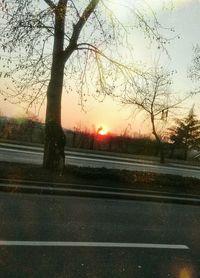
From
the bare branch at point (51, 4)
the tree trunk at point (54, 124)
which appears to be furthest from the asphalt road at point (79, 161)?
the bare branch at point (51, 4)

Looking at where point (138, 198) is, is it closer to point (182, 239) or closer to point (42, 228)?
point (182, 239)

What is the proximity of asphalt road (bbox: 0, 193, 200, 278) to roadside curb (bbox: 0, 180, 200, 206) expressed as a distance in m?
0.46

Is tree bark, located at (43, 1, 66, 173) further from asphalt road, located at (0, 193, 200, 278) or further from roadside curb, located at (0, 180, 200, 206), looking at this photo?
asphalt road, located at (0, 193, 200, 278)

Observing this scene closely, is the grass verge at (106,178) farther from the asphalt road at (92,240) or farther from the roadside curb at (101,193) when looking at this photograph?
the asphalt road at (92,240)

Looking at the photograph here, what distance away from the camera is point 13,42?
16.9 metres

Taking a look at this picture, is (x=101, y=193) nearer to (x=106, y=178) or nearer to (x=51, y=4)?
(x=106, y=178)

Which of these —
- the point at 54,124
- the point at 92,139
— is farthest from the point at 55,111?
the point at 92,139

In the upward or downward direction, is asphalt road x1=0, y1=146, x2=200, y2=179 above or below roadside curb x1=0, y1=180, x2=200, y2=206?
above

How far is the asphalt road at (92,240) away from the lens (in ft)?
22.5

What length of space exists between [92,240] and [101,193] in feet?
17.0

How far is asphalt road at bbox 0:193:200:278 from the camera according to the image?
6.85 meters

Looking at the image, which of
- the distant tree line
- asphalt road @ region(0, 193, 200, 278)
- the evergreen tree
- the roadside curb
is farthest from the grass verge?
the evergreen tree

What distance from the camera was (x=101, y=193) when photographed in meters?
13.5

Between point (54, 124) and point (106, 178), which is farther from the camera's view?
point (54, 124)
